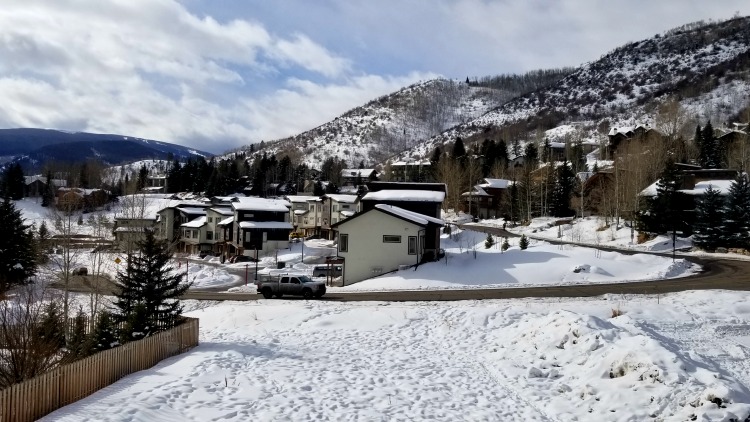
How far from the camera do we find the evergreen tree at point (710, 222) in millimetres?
49250

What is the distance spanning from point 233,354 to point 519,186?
72.7 m

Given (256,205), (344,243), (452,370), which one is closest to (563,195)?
(256,205)

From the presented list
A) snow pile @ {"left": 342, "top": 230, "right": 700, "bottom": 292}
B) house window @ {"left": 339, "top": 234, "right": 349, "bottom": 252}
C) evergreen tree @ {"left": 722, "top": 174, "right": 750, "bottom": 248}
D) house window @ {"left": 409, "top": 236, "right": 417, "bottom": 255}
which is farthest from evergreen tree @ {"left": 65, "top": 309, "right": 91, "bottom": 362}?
evergreen tree @ {"left": 722, "top": 174, "right": 750, "bottom": 248}

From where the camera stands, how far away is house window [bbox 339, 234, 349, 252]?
4175 centimetres

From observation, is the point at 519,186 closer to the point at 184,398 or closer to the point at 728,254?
the point at 728,254

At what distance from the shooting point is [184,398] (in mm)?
11930

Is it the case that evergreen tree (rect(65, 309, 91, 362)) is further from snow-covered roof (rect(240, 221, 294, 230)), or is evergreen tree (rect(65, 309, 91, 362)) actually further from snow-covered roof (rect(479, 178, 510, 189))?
snow-covered roof (rect(479, 178, 510, 189))

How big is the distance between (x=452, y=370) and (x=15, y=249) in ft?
136

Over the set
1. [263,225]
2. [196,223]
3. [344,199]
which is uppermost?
[344,199]

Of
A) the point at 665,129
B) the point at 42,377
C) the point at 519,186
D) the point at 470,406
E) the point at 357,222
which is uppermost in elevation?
the point at 665,129

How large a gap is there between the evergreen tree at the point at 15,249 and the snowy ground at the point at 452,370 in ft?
90.7

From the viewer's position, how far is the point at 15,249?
42.9m

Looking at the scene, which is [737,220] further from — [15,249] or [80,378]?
[15,249]

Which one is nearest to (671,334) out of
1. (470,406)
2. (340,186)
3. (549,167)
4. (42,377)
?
(470,406)
